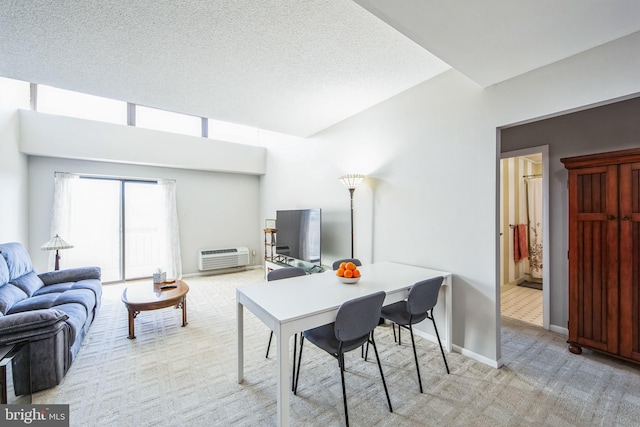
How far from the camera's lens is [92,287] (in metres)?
3.29

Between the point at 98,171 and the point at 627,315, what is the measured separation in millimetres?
7316

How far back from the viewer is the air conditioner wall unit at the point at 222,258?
5.63m

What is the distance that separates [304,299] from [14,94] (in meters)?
5.31

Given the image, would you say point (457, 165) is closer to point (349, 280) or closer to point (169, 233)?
point (349, 280)

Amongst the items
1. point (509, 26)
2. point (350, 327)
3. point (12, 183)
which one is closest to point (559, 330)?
point (350, 327)

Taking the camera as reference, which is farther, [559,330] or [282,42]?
[559,330]

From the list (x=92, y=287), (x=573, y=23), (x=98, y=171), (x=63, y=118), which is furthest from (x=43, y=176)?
(x=573, y=23)

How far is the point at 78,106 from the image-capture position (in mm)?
4570

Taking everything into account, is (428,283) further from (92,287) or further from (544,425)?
(92,287)

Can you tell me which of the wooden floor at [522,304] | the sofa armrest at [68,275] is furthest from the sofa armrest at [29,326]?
the wooden floor at [522,304]

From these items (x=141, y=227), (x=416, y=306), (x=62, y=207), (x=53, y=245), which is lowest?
(x=416, y=306)

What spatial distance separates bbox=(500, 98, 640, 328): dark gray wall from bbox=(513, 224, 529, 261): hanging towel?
185 centimetres

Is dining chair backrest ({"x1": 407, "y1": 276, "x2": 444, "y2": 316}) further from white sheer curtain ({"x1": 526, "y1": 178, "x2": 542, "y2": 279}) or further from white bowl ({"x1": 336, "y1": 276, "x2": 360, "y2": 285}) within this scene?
white sheer curtain ({"x1": 526, "y1": 178, "x2": 542, "y2": 279})

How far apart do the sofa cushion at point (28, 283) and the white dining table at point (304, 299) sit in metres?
2.64
